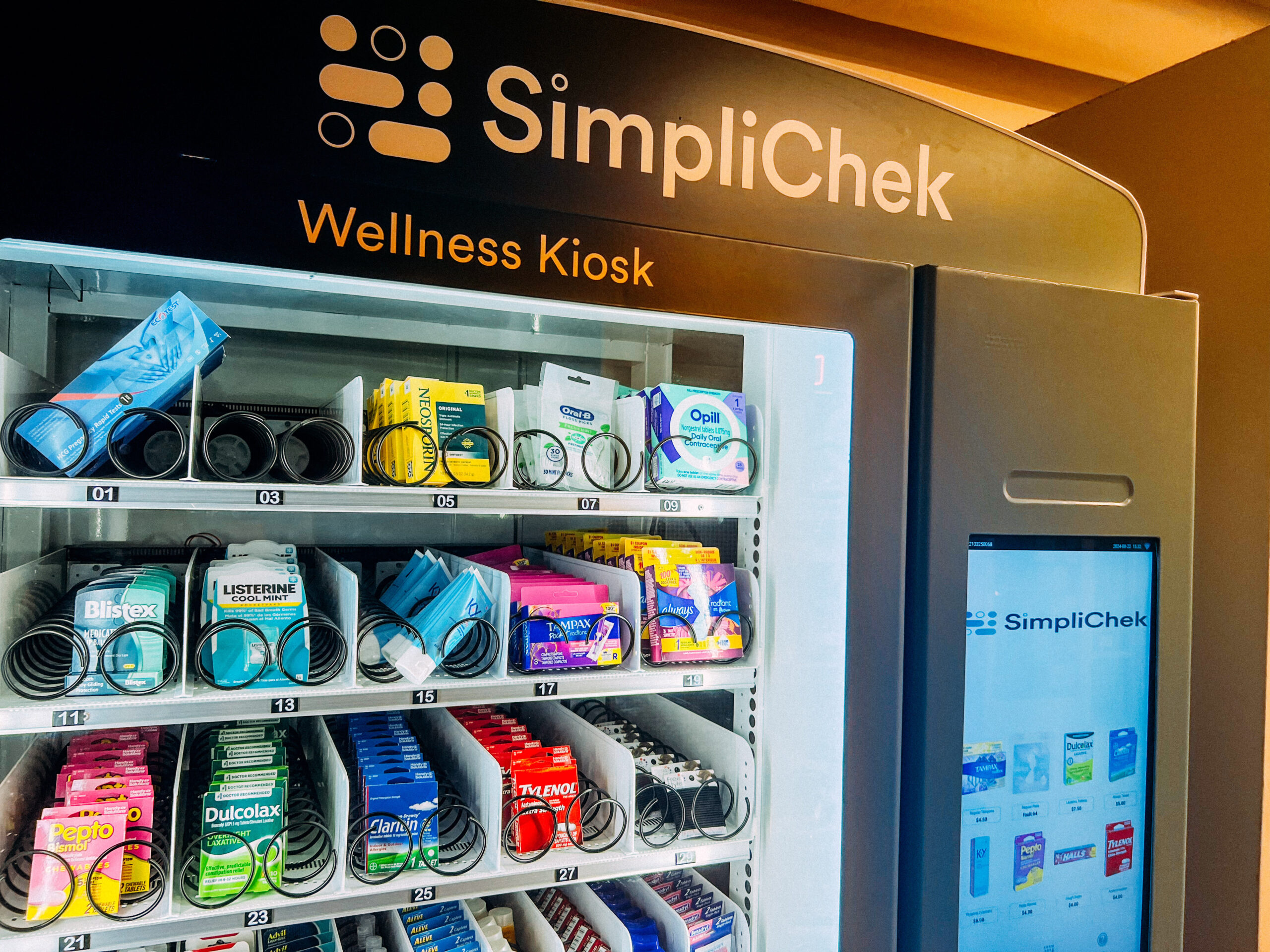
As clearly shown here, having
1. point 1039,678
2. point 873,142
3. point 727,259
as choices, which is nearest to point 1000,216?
point 873,142

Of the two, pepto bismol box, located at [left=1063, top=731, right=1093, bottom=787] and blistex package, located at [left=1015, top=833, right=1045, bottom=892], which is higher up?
pepto bismol box, located at [left=1063, top=731, right=1093, bottom=787]

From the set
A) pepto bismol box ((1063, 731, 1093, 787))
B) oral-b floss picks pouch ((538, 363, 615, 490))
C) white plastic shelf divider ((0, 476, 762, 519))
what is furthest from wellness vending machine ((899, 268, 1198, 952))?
oral-b floss picks pouch ((538, 363, 615, 490))

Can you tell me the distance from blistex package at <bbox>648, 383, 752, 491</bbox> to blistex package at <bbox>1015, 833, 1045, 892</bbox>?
2.78 ft

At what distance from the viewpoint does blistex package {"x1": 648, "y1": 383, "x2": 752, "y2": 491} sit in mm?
1690

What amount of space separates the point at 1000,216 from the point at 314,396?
143 centimetres

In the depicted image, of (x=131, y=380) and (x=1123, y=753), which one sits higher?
(x=131, y=380)

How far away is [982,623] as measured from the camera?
1.56m

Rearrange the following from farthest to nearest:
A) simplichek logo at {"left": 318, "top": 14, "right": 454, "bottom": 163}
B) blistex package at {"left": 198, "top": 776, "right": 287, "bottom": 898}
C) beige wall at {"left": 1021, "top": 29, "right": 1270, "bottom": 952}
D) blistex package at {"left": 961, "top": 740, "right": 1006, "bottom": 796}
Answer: beige wall at {"left": 1021, "top": 29, "right": 1270, "bottom": 952} < blistex package at {"left": 961, "top": 740, "right": 1006, "bottom": 796} < blistex package at {"left": 198, "top": 776, "right": 287, "bottom": 898} < simplichek logo at {"left": 318, "top": 14, "right": 454, "bottom": 163}

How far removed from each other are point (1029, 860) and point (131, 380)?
5.88ft

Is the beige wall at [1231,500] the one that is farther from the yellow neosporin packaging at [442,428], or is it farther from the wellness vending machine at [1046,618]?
the yellow neosporin packaging at [442,428]

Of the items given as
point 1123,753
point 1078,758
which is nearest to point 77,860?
point 1078,758

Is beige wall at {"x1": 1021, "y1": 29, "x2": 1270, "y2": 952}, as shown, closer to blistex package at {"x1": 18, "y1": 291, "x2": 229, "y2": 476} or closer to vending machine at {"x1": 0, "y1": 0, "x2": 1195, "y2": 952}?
vending machine at {"x1": 0, "y1": 0, "x2": 1195, "y2": 952}

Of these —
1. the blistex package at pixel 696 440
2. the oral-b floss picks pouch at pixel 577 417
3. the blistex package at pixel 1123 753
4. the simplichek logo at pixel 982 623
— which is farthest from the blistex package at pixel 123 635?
the blistex package at pixel 1123 753

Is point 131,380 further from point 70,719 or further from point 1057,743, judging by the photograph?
point 1057,743
